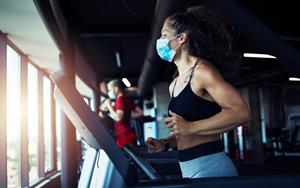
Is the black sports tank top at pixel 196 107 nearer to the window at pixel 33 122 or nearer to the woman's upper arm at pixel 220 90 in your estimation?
the woman's upper arm at pixel 220 90

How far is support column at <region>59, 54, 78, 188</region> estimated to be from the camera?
5.24m

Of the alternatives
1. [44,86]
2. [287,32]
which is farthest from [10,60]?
[287,32]

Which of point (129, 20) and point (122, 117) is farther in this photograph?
point (129, 20)

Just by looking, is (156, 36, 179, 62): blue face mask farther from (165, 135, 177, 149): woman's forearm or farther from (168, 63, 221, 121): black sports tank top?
(165, 135, 177, 149): woman's forearm

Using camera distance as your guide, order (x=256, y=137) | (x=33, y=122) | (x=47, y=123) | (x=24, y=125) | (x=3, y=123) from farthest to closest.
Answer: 1. (x=256, y=137)
2. (x=47, y=123)
3. (x=33, y=122)
4. (x=24, y=125)
5. (x=3, y=123)

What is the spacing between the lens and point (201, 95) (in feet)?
4.30

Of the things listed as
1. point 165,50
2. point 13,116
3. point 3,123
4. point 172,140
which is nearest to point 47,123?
point 13,116

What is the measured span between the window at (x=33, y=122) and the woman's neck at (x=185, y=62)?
4331mm

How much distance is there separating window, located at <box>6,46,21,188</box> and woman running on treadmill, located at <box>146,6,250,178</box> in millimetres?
→ 3263

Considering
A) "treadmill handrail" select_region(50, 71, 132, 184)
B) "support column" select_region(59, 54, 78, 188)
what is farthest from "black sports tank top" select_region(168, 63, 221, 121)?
"support column" select_region(59, 54, 78, 188)

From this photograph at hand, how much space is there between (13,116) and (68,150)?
107 cm

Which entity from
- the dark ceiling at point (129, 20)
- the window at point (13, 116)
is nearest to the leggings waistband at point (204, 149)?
the dark ceiling at point (129, 20)

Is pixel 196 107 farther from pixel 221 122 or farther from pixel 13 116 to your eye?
pixel 13 116

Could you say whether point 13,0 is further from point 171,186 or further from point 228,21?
point 171,186
